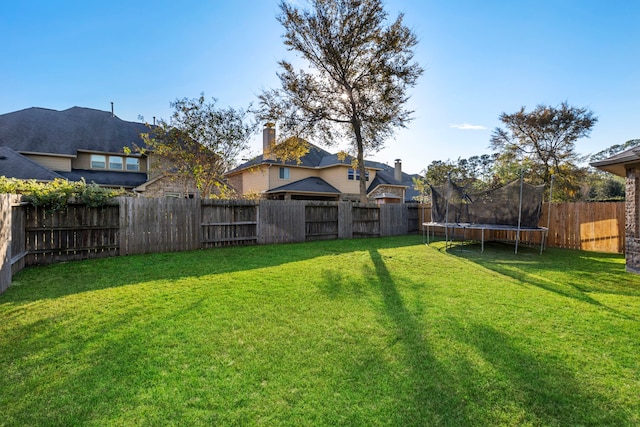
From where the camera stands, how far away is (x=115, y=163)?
17953mm

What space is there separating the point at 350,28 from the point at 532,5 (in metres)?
7.65

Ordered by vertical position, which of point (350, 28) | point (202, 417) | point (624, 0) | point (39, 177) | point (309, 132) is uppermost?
point (350, 28)

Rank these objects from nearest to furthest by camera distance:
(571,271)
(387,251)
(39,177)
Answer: (571,271)
(387,251)
(39,177)

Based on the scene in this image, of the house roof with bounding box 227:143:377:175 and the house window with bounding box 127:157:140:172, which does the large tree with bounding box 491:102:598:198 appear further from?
the house window with bounding box 127:157:140:172

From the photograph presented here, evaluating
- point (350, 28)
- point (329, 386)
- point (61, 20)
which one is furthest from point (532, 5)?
point (61, 20)

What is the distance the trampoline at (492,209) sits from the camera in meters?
9.14

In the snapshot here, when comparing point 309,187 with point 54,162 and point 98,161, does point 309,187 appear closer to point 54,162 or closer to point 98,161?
point 98,161

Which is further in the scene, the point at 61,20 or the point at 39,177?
the point at 39,177

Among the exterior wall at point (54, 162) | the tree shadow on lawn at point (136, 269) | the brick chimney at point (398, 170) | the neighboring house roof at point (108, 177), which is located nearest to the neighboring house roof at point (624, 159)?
the tree shadow on lawn at point (136, 269)

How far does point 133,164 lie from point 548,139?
1084 inches

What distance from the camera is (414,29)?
1421 centimetres

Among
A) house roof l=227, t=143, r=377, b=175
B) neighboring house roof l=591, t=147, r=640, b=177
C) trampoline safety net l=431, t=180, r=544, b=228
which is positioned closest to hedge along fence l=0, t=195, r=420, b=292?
trampoline safety net l=431, t=180, r=544, b=228

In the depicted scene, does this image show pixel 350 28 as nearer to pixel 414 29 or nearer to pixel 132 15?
pixel 414 29

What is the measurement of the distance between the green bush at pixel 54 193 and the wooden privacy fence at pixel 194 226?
0.21m
